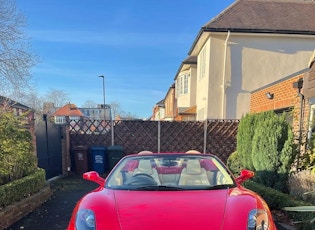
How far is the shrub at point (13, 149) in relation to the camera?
4.69 m

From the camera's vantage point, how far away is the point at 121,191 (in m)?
2.69

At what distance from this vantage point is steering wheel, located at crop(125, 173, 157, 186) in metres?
2.95

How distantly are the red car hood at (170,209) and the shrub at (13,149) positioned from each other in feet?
10.2

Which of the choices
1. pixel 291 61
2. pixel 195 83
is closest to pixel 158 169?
pixel 291 61

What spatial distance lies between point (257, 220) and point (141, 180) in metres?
1.33

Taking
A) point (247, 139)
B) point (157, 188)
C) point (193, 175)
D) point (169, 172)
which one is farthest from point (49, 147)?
point (157, 188)

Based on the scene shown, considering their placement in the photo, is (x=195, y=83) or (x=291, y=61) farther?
(x=195, y=83)

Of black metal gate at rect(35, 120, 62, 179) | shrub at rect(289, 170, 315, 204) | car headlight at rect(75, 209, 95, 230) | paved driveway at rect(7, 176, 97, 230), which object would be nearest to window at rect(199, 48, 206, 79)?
black metal gate at rect(35, 120, 62, 179)

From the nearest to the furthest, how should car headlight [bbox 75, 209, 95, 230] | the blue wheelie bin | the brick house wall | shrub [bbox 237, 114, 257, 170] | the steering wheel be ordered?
car headlight [bbox 75, 209, 95, 230], the steering wheel, the brick house wall, shrub [bbox 237, 114, 257, 170], the blue wheelie bin

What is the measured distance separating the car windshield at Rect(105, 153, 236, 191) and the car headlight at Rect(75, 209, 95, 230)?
58 cm

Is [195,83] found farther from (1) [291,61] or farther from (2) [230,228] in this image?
(2) [230,228]

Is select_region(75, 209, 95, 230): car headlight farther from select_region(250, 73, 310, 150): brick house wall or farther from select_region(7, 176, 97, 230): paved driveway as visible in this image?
select_region(250, 73, 310, 150): brick house wall

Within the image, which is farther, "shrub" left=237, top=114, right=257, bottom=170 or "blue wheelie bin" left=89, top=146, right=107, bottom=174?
A: "blue wheelie bin" left=89, top=146, right=107, bottom=174

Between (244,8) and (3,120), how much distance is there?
13.9 metres
